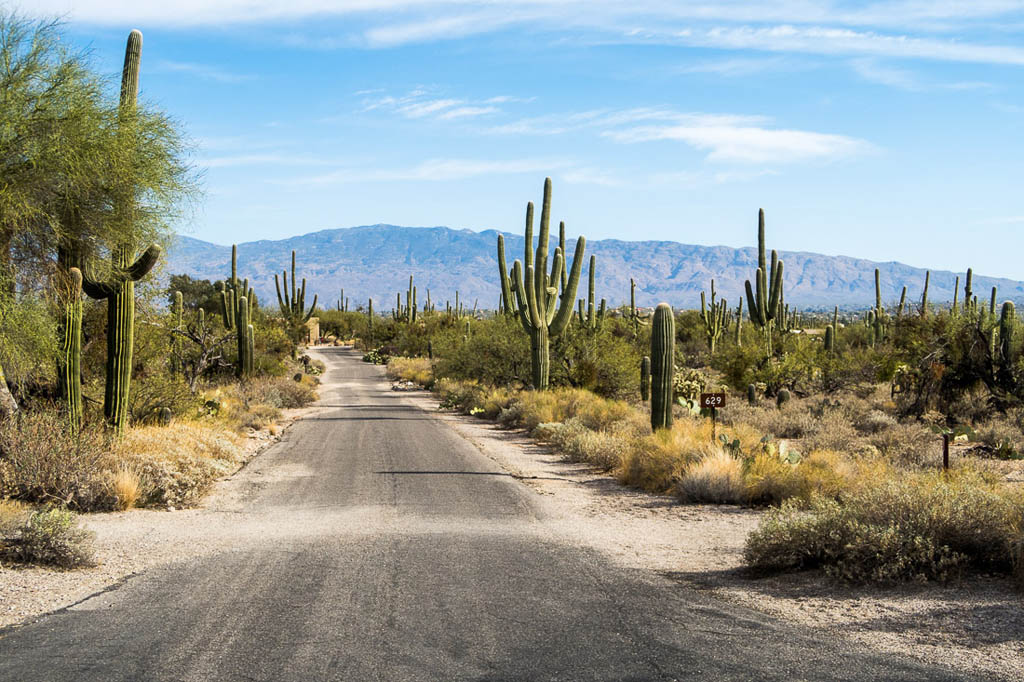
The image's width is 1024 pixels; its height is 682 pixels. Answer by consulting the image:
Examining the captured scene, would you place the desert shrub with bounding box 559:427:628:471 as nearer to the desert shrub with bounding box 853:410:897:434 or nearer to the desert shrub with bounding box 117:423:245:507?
the desert shrub with bounding box 853:410:897:434

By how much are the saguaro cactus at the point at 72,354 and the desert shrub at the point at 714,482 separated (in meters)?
9.27

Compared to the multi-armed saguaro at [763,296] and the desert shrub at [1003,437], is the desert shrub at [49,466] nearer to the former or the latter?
the desert shrub at [1003,437]

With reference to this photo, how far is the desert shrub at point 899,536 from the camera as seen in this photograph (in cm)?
763

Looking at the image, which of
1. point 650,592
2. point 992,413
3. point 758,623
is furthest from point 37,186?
point 992,413

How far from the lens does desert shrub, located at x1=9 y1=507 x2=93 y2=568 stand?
8.53 meters

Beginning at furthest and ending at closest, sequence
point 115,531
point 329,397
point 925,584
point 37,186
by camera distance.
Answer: point 329,397 < point 37,186 < point 115,531 < point 925,584

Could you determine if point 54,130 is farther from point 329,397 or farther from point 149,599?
point 329,397

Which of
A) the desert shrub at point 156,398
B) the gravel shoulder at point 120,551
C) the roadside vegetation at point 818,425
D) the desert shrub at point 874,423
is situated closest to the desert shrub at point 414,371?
the roadside vegetation at point 818,425

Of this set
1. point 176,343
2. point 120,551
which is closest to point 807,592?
point 120,551

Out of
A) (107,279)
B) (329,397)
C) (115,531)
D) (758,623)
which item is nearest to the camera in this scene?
(758,623)

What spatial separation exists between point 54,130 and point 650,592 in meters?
9.69

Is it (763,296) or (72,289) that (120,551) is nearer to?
(72,289)

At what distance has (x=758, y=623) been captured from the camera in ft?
22.6

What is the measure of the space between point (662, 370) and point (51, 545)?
1278 cm
